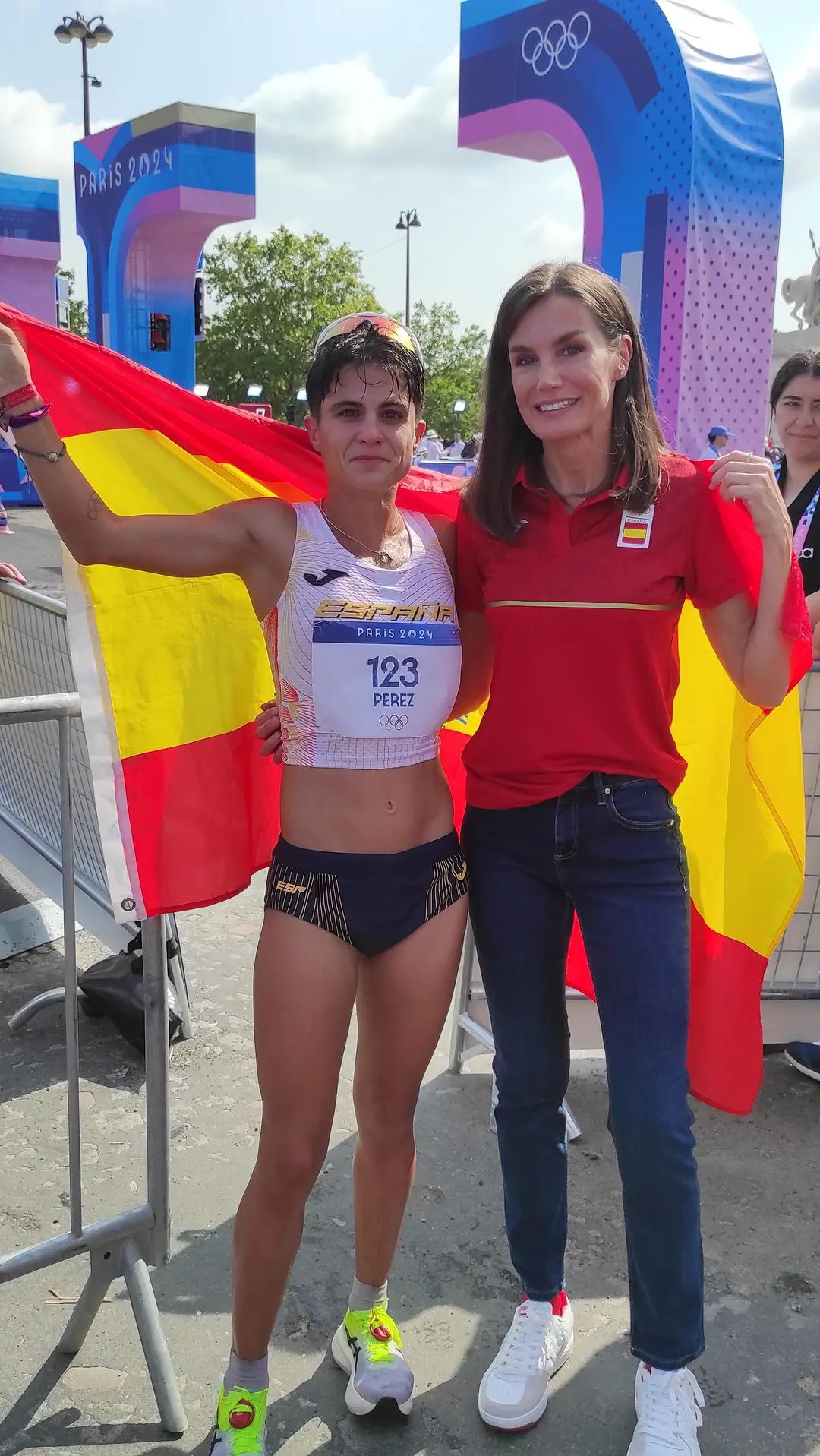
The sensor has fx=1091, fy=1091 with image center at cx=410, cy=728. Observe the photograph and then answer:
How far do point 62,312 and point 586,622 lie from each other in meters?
26.7

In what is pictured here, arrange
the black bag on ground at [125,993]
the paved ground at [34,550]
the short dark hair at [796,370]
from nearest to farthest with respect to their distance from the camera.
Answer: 1. the black bag on ground at [125,993]
2. the short dark hair at [796,370]
3. the paved ground at [34,550]

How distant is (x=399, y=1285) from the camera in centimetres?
278

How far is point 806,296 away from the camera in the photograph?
1171 inches

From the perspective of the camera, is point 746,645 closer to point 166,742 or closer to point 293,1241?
point 166,742

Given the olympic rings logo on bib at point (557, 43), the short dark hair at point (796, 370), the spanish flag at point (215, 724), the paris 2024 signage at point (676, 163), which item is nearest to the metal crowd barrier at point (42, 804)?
the spanish flag at point (215, 724)

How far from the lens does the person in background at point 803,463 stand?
3.85 meters

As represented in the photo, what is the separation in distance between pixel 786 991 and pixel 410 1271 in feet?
5.14

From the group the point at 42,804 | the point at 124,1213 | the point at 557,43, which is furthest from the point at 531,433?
the point at 557,43

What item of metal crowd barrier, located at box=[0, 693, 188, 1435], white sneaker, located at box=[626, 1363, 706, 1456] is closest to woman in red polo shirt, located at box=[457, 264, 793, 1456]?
white sneaker, located at box=[626, 1363, 706, 1456]

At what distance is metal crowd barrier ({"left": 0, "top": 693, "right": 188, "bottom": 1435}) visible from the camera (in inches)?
90.3

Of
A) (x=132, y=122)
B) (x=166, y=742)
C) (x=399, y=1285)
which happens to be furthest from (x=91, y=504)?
(x=132, y=122)

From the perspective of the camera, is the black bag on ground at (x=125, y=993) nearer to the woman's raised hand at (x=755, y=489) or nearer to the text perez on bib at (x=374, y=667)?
the text perez on bib at (x=374, y=667)

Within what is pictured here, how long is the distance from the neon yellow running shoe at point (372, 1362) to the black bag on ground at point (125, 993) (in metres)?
1.58

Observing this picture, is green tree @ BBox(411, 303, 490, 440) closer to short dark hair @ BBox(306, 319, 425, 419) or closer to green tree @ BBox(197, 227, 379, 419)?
green tree @ BBox(197, 227, 379, 419)
